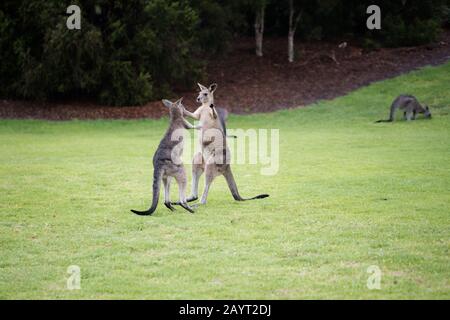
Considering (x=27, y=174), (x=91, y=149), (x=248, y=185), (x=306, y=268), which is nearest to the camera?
(x=306, y=268)

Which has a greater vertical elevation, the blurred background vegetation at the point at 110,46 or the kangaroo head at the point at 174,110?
the blurred background vegetation at the point at 110,46

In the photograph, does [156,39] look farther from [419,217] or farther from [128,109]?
[419,217]

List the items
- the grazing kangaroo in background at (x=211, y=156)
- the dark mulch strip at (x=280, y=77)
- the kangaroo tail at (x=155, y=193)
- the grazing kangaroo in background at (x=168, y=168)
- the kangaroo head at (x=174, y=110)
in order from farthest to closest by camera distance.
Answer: the dark mulch strip at (x=280, y=77) → the grazing kangaroo in background at (x=211, y=156) → the kangaroo head at (x=174, y=110) → the grazing kangaroo in background at (x=168, y=168) → the kangaroo tail at (x=155, y=193)

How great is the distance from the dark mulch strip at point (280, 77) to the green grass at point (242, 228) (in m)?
8.18

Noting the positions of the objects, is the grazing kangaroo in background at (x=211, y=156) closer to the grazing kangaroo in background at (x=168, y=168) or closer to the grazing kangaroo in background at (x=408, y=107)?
the grazing kangaroo in background at (x=168, y=168)

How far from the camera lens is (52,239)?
27.8 ft

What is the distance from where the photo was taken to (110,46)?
25.8m

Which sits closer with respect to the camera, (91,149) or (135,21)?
(91,149)

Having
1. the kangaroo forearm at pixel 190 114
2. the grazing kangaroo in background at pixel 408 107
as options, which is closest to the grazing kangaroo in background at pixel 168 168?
the kangaroo forearm at pixel 190 114

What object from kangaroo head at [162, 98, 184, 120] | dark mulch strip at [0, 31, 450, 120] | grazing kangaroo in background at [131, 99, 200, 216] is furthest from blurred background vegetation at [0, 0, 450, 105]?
grazing kangaroo in background at [131, 99, 200, 216]

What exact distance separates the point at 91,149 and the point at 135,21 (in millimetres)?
10037

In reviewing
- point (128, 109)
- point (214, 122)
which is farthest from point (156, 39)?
point (214, 122)

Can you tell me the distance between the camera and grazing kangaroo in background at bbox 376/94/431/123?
22.3 meters

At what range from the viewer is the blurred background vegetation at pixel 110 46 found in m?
24.9
